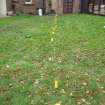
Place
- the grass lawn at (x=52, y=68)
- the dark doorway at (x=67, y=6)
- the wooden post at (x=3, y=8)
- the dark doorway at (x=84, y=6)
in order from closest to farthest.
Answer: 1. the grass lawn at (x=52, y=68)
2. the wooden post at (x=3, y=8)
3. the dark doorway at (x=84, y=6)
4. the dark doorway at (x=67, y=6)

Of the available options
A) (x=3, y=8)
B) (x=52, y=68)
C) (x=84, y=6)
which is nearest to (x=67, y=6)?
(x=84, y=6)

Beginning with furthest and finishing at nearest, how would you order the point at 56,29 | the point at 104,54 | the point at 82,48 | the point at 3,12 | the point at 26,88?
the point at 3,12 < the point at 56,29 < the point at 82,48 < the point at 104,54 < the point at 26,88

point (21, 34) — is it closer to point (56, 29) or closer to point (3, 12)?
point (56, 29)

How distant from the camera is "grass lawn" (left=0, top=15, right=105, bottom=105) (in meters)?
6.97

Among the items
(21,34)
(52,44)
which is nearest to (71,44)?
(52,44)

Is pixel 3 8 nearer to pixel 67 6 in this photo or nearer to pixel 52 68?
pixel 67 6

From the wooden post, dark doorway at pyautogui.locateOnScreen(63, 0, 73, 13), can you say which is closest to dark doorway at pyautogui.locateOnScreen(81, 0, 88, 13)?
dark doorway at pyautogui.locateOnScreen(63, 0, 73, 13)

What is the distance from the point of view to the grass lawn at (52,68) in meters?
6.97

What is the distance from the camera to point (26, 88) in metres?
A: 7.36

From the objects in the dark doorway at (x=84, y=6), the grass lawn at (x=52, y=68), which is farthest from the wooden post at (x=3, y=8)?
the grass lawn at (x=52, y=68)

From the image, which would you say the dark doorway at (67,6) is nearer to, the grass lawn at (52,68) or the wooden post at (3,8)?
the wooden post at (3,8)

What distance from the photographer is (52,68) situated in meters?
8.75

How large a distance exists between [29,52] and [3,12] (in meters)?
14.7

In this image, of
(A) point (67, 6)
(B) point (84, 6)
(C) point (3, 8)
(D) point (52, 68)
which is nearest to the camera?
(D) point (52, 68)
